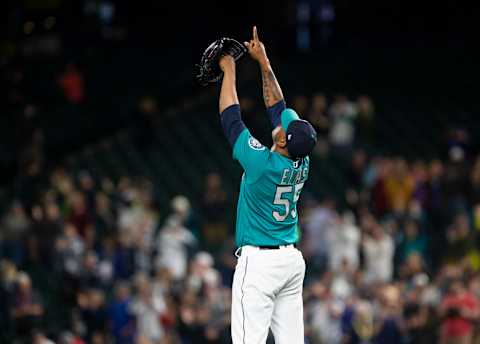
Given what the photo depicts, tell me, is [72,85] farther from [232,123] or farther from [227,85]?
[232,123]

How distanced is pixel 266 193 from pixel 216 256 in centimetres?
1103

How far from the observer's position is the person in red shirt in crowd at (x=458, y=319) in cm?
1666

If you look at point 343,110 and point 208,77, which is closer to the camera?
point 208,77

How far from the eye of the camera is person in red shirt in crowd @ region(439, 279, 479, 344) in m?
16.7

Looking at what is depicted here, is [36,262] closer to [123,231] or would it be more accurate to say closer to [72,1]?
[123,231]

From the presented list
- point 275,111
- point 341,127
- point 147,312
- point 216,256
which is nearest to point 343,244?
point 216,256

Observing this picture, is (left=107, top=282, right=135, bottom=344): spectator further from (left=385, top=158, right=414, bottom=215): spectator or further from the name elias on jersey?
the name elias on jersey

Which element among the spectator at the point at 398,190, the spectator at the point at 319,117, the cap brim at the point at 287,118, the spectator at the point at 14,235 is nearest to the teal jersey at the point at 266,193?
the cap brim at the point at 287,118

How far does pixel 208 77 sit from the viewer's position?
8.85 meters

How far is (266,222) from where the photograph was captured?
891cm

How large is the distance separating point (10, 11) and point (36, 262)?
5.14 m

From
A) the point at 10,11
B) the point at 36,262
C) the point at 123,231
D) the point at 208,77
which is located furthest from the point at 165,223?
the point at 208,77

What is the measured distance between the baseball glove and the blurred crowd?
6.71 metres

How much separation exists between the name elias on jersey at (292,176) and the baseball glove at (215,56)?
2.63ft
